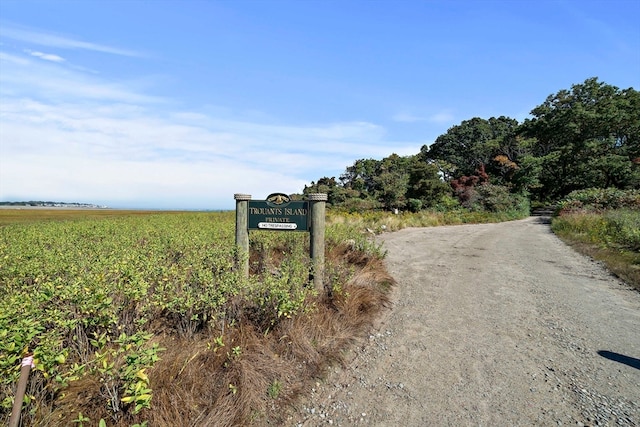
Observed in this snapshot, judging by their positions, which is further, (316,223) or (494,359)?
(316,223)

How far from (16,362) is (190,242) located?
13.6ft

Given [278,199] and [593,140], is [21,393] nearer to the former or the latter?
[278,199]

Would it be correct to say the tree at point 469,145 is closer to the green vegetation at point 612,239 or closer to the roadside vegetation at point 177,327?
the green vegetation at point 612,239

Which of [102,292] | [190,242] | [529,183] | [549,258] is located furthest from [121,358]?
[529,183]

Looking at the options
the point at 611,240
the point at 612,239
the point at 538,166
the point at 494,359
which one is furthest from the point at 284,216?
the point at 538,166

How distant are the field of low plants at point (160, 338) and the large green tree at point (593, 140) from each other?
41.1m

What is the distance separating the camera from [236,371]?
3037mm

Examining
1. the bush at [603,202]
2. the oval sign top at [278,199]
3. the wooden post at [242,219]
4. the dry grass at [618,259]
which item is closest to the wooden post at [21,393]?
the wooden post at [242,219]

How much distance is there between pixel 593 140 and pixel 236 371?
154ft

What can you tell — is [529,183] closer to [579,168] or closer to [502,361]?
[579,168]

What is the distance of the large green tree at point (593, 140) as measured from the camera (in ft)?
117

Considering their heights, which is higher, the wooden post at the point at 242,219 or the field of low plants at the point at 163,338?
the wooden post at the point at 242,219

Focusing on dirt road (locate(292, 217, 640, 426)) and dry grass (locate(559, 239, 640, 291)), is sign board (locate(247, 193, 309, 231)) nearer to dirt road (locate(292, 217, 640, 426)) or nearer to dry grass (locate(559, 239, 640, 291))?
dirt road (locate(292, 217, 640, 426))

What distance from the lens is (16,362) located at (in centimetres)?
206
